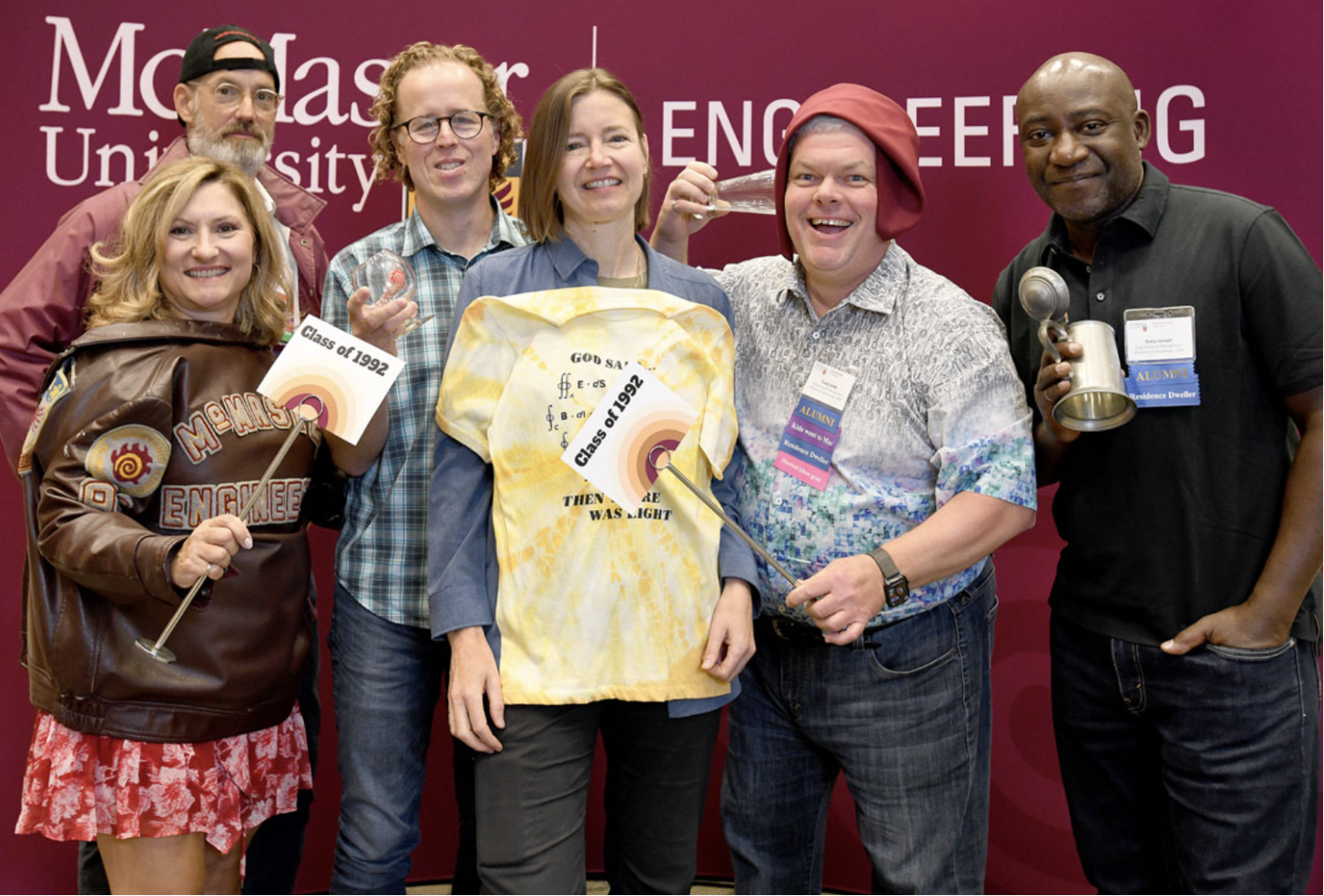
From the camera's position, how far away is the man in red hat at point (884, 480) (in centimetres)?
192

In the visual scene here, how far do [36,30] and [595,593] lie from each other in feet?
8.27

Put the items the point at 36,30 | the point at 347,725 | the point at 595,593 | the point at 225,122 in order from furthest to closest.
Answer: the point at 36,30
the point at 225,122
the point at 347,725
the point at 595,593

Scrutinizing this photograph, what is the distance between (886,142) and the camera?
1.95 meters

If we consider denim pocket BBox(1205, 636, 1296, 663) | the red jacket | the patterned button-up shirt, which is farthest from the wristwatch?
the red jacket

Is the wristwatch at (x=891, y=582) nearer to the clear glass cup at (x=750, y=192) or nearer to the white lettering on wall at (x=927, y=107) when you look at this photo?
the clear glass cup at (x=750, y=192)

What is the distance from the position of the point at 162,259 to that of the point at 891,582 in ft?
5.03

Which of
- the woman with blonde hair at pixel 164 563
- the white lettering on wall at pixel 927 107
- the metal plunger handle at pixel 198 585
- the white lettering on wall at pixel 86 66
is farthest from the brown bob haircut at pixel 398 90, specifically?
the white lettering on wall at pixel 927 107

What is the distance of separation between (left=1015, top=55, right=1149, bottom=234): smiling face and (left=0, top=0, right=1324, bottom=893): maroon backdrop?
875 millimetres

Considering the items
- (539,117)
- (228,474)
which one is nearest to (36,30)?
(228,474)

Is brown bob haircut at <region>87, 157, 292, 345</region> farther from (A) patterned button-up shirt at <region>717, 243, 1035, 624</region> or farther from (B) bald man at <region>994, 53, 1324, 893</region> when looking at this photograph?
(B) bald man at <region>994, 53, 1324, 893</region>

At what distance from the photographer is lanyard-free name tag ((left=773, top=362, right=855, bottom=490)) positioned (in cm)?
198

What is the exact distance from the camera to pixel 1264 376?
2092 millimetres

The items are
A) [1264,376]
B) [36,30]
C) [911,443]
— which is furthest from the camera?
[36,30]

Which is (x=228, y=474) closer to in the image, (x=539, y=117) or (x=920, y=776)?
(x=539, y=117)
